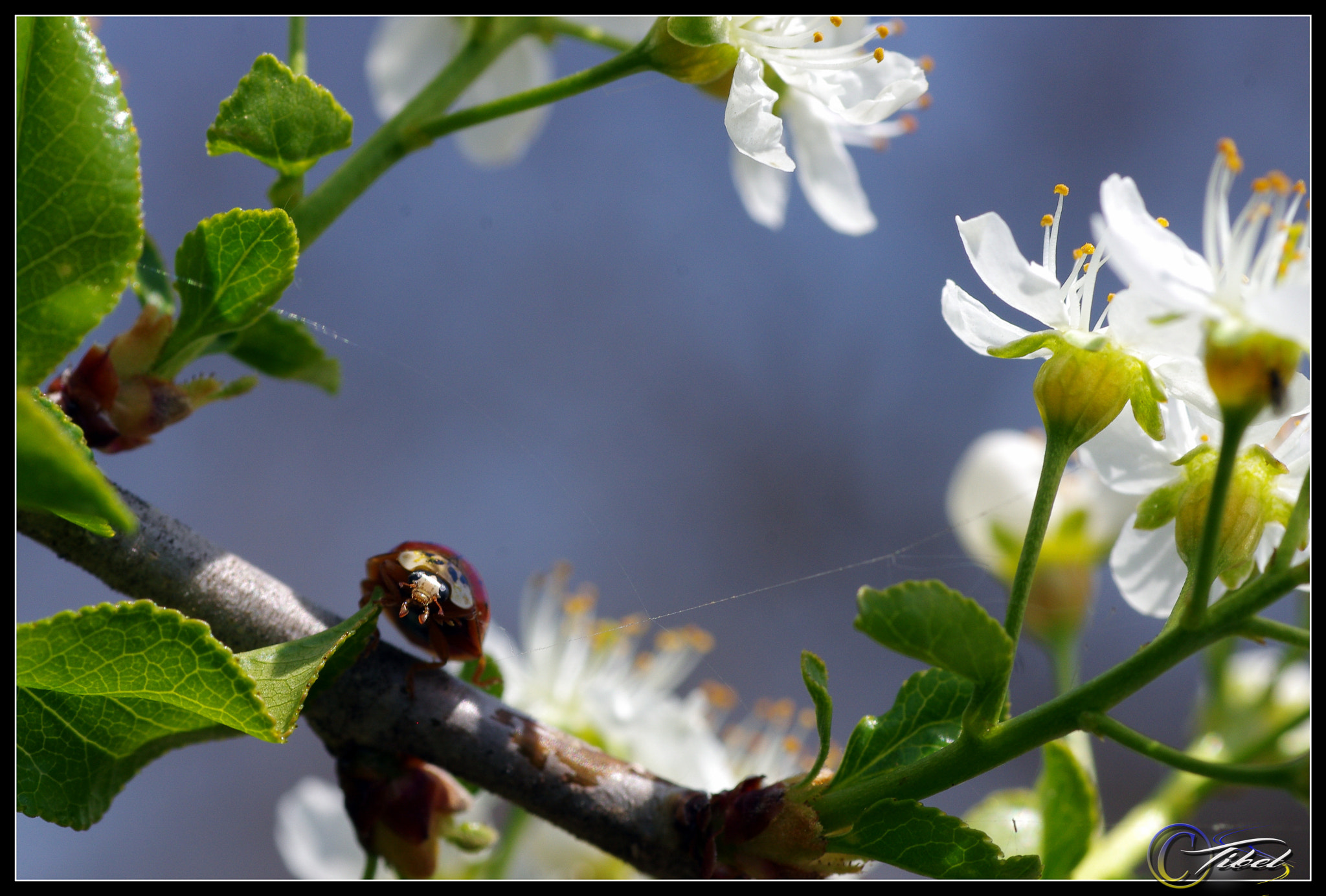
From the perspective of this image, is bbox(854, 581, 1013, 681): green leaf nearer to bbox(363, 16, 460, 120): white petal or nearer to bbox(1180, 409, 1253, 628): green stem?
bbox(1180, 409, 1253, 628): green stem

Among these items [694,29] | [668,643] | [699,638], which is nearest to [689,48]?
[694,29]

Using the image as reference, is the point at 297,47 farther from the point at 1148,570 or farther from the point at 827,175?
the point at 1148,570

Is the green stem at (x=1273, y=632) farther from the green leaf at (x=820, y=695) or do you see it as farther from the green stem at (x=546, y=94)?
the green stem at (x=546, y=94)

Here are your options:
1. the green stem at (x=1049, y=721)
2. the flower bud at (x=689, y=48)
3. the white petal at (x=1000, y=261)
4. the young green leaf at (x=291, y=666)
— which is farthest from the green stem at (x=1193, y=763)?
the flower bud at (x=689, y=48)

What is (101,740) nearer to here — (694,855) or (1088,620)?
(694,855)

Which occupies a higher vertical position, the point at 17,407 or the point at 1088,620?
the point at 1088,620

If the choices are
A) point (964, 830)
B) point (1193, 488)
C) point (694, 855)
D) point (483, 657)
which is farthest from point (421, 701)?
point (1193, 488)

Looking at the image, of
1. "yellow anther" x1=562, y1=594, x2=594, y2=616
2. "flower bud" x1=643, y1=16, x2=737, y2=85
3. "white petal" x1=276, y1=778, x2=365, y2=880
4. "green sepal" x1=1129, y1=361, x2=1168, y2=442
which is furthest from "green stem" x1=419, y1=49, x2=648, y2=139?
"white petal" x1=276, y1=778, x2=365, y2=880
